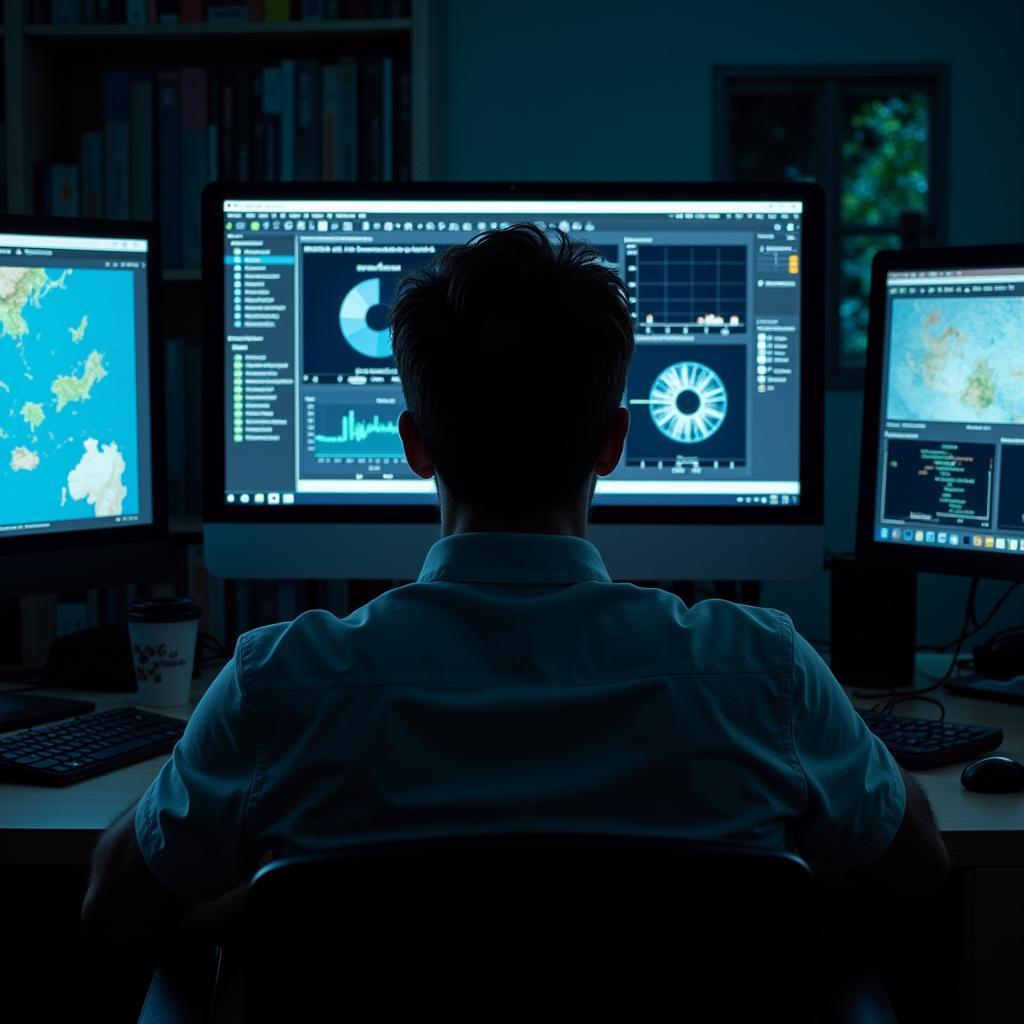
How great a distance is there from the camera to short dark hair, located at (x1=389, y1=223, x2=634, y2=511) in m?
0.85

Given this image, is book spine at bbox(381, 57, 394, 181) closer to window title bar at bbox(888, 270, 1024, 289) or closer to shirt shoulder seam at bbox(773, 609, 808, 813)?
window title bar at bbox(888, 270, 1024, 289)

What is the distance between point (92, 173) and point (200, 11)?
45 centimetres

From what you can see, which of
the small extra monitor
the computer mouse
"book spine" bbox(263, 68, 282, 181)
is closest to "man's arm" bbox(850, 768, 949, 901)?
the computer mouse

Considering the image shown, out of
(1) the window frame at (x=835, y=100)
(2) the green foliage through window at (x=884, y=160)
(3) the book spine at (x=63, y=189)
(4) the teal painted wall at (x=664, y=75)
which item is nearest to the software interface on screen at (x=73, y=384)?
(3) the book spine at (x=63, y=189)

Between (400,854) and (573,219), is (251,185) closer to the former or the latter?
(573,219)

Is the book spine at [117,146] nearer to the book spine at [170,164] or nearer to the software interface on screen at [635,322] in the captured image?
the book spine at [170,164]

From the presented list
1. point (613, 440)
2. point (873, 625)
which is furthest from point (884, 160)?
point (613, 440)

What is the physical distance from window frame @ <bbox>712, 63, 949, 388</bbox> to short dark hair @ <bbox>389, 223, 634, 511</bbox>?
3247mm

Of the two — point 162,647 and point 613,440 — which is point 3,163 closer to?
point 162,647

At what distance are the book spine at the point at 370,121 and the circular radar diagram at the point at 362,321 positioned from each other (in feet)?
4.54

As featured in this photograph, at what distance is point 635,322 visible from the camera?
1.52 metres

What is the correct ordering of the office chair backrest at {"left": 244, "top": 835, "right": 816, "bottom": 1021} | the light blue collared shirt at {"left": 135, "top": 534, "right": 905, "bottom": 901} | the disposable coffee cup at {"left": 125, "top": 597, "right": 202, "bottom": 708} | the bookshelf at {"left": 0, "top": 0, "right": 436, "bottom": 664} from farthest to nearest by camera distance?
the bookshelf at {"left": 0, "top": 0, "right": 436, "bottom": 664} → the disposable coffee cup at {"left": 125, "top": 597, "right": 202, "bottom": 708} → the light blue collared shirt at {"left": 135, "top": 534, "right": 905, "bottom": 901} → the office chair backrest at {"left": 244, "top": 835, "right": 816, "bottom": 1021}

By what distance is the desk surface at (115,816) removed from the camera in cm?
104

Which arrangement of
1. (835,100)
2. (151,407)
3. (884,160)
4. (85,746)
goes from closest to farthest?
(85,746) < (151,407) < (835,100) < (884,160)
